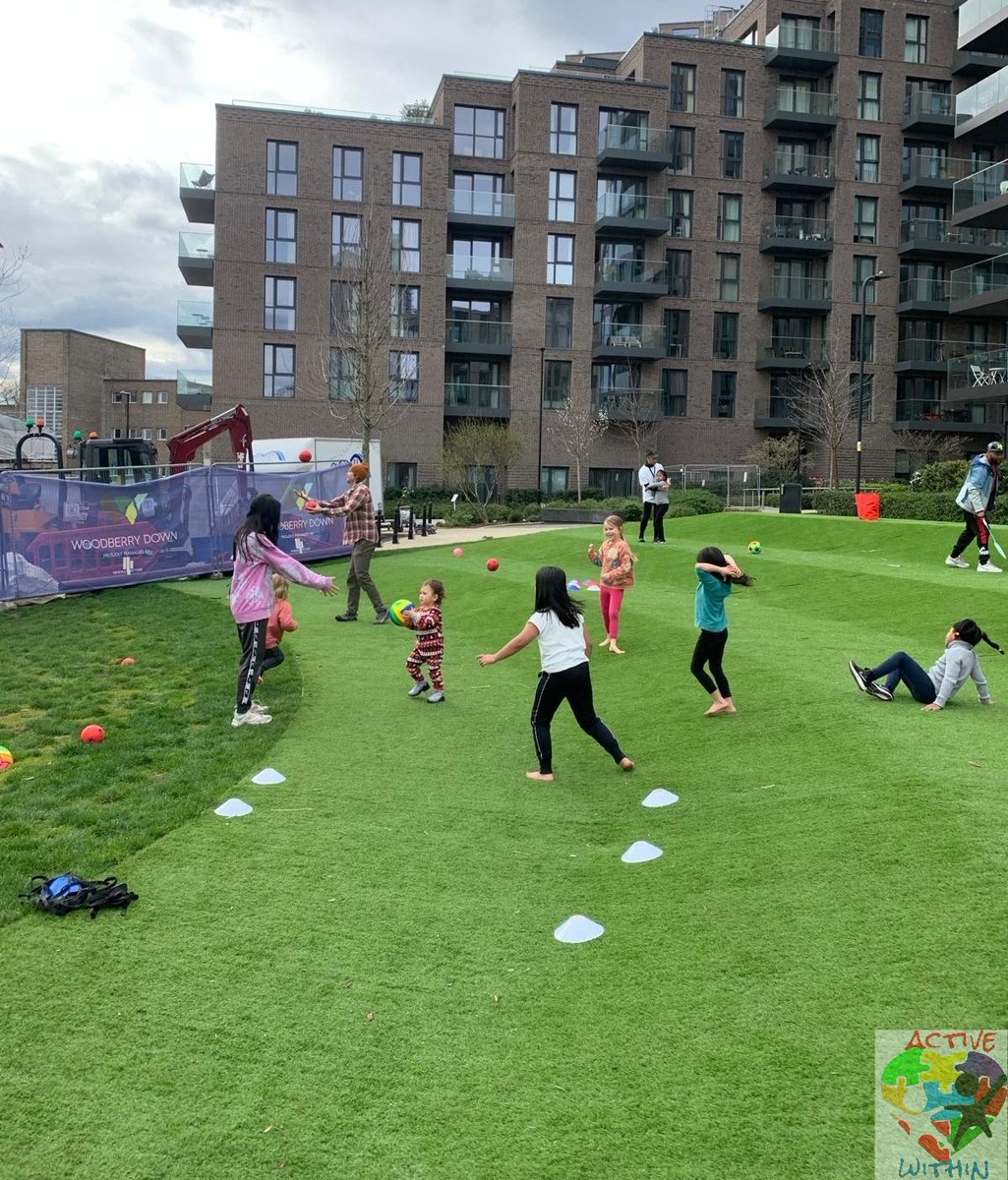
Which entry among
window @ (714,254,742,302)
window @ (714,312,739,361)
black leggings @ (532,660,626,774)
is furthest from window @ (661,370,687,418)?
black leggings @ (532,660,626,774)

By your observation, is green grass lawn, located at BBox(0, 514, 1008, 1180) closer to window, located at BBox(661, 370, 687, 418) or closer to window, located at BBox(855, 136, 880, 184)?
window, located at BBox(661, 370, 687, 418)

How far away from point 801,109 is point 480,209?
17.3 metres

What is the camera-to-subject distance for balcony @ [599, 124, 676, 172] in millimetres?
50438

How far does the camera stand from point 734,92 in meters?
53.4

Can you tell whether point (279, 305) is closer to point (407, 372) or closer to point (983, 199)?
point (407, 372)

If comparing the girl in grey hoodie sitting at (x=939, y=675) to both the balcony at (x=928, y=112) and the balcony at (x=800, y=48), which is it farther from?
the balcony at (x=800, y=48)

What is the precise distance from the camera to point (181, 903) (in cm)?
511

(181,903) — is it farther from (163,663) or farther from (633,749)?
(163,663)

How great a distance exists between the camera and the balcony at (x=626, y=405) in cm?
5116

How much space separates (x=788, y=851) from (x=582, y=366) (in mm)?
48144

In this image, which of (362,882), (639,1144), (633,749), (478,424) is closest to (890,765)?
(633,749)

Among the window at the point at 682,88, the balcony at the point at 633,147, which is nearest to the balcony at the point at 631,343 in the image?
the balcony at the point at 633,147

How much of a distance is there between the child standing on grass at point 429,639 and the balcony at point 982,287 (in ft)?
123

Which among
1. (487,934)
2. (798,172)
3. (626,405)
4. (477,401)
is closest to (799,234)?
(798,172)
